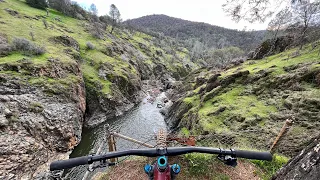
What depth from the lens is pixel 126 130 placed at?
2622 cm

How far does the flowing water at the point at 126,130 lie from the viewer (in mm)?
19278

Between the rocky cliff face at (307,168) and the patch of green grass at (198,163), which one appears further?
the patch of green grass at (198,163)

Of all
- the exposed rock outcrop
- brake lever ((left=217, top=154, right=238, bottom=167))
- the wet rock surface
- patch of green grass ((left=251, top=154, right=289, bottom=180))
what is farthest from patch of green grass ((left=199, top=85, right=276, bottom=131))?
the exposed rock outcrop

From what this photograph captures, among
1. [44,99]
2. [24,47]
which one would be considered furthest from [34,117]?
[24,47]

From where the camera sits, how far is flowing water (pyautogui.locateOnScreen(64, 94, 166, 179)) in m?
19.3

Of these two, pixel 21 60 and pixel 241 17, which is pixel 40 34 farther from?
pixel 241 17

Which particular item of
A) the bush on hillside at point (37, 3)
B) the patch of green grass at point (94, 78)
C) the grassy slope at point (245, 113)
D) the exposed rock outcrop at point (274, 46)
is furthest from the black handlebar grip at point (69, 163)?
the bush on hillside at point (37, 3)

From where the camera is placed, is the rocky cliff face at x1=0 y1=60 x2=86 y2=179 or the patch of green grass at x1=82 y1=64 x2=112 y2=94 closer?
the rocky cliff face at x1=0 y1=60 x2=86 y2=179

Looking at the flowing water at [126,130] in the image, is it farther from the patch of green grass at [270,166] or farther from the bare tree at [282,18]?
the bare tree at [282,18]

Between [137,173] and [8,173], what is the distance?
12195 mm

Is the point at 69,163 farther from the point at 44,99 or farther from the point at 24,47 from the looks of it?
the point at 24,47

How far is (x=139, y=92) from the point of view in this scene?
1759 inches

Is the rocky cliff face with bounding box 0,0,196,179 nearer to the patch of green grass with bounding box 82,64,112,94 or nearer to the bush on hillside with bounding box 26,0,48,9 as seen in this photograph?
the patch of green grass with bounding box 82,64,112,94

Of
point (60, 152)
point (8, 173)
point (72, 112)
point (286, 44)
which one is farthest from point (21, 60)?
point (286, 44)
